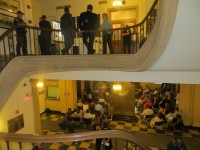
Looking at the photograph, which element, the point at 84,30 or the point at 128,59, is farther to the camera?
the point at 84,30

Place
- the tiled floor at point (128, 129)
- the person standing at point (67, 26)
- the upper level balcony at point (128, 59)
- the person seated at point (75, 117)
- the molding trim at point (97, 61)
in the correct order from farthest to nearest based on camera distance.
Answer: the person seated at point (75, 117)
the tiled floor at point (128, 129)
the person standing at point (67, 26)
the molding trim at point (97, 61)
the upper level balcony at point (128, 59)

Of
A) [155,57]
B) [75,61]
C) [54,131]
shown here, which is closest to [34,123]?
[54,131]

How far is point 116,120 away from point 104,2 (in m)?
6.10

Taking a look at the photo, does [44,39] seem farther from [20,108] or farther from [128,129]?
[128,129]

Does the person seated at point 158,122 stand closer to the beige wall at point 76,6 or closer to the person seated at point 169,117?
the person seated at point 169,117

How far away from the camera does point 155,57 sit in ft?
11.2

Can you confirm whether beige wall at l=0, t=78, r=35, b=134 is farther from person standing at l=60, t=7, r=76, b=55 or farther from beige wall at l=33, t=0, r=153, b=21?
beige wall at l=33, t=0, r=153, b=21

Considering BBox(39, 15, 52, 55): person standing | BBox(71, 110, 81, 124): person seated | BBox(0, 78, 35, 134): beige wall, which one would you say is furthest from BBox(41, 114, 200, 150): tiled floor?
BBox(39, 15, 52, 55): person standing

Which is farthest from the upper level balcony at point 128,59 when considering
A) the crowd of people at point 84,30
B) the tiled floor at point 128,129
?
the tiled floor at point 128,129

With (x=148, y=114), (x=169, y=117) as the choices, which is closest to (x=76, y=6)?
(x=148, y=114)

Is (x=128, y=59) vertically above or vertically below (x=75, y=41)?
below

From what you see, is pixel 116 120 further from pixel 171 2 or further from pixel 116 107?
pixel 171 2

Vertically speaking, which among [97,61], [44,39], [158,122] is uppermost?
[44,39]

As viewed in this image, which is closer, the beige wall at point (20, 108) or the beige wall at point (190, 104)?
the beige wall at point (20, 108)
